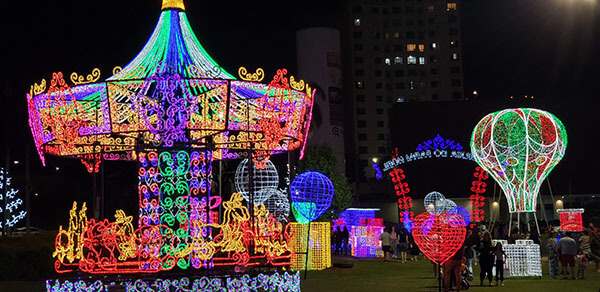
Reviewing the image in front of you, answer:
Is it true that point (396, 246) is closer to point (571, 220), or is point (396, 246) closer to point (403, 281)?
point (571, 220)

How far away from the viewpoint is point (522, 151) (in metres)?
24.9

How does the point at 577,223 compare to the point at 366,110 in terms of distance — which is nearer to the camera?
the point at 577,223

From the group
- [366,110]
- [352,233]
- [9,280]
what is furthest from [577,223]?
[366,110]

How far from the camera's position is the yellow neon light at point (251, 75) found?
13.4 m

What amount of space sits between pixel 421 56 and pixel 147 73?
9660cm

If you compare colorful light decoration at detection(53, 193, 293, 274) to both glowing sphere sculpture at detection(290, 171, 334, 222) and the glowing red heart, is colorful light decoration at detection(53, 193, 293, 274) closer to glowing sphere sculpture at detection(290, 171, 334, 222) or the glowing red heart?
the glowing red heart

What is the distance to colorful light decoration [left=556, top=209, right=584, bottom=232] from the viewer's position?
24172 millimetres

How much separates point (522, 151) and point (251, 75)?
564 inches

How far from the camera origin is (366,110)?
Result: 104m

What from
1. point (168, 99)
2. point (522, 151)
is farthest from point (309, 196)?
point (168, 99)

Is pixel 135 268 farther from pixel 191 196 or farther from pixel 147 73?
pixel 147 73

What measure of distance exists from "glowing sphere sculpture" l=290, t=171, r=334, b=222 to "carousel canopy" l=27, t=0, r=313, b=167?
26.0 ft

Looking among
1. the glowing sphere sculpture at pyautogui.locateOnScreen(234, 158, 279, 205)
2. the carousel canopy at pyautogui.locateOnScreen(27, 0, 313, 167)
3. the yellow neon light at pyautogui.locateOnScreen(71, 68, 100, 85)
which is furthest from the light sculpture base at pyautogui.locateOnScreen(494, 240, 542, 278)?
the yellow neon light at pyautogui.locateOnScreen(71, 68, 100, 85)

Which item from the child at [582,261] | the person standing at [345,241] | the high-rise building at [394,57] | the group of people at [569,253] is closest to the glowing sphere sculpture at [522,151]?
the group of people at [569,253]
